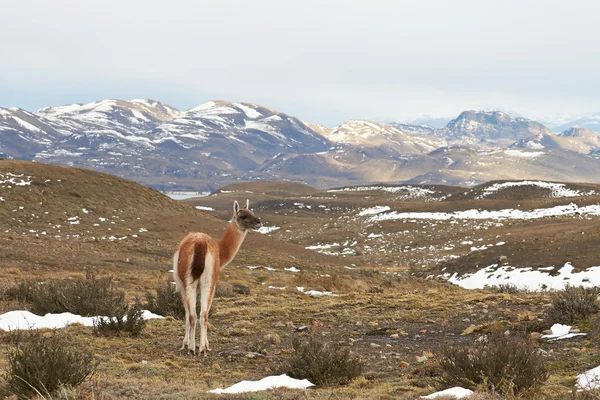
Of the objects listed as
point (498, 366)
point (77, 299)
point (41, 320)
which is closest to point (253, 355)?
point (498, 366)

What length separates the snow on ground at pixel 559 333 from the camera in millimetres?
9492

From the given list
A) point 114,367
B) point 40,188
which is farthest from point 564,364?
point 40,188

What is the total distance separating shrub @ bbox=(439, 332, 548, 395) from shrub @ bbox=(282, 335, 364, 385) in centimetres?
143

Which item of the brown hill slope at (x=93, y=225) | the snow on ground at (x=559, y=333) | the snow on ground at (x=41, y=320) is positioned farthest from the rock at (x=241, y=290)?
the snow on ground at (x=559, y=333)

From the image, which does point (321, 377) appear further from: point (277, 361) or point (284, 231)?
point (284, 231)

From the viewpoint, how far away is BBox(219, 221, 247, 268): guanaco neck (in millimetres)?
10430

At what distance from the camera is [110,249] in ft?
114

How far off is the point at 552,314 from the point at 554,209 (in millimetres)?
65527

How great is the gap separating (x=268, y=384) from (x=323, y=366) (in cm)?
82

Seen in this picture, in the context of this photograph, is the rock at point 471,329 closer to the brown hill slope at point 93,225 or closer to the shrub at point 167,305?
the shrub at point 167,305

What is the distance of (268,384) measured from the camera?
23.6ft

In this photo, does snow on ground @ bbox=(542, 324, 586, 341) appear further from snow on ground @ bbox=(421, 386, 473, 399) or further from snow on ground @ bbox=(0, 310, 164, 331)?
snow on ground @ bbox=(0, 310, 164, 331)

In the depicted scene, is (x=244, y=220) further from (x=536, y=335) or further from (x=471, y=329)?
(x=536, y=335)

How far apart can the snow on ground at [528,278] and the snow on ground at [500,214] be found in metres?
36.5
